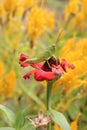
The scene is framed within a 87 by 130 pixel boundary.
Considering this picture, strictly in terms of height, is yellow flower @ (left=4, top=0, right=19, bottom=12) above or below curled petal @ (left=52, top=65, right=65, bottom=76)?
below

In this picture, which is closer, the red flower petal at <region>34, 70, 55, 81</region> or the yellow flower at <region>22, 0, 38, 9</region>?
the red flower petal at <region>34, 70, 55, 81</region>

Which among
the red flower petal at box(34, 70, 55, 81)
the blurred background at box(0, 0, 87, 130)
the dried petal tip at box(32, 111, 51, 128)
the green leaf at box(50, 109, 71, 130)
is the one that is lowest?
the blurred background at box(0, 0, 87, 130)

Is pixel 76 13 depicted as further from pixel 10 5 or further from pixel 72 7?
pixel 10 5

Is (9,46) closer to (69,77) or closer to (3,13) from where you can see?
(3,13)

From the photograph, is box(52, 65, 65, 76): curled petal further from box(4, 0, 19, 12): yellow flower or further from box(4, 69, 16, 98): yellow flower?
box(4, 0, 19, 12): yellow flower

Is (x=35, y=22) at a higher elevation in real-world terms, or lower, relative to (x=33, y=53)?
higher

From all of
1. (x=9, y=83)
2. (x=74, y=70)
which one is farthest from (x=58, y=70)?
(x=9, y=83)

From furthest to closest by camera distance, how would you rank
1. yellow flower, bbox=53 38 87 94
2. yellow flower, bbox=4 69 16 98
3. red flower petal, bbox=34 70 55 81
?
yellow flower, bbox=4 69 16 98
yellow flower, bbox=53 38 87 94
red flower petal, bbox=34 70 55 81

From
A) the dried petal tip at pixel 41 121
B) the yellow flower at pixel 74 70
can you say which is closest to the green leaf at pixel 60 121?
the dried petal tip at pixel 41 121

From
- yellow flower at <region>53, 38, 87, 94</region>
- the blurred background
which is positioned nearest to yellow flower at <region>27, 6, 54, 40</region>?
the blurred background

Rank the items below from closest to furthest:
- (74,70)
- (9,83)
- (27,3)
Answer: (74,70) → (9,83) → (27,3)

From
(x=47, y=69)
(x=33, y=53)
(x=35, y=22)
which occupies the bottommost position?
(x=33, y=53)
